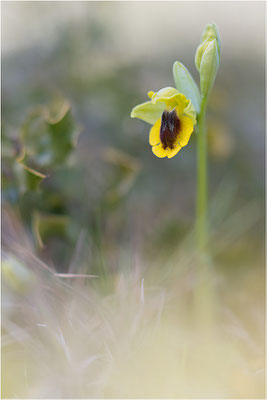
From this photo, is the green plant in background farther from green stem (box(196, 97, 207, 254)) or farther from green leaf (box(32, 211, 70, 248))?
green leaf (box(32, 211, 70, 248))

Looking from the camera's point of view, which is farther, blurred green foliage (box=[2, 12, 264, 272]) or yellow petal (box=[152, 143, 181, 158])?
blurred green foliage (box=[2, 12, 264, 272])

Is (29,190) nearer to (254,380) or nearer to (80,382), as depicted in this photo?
(80,382)

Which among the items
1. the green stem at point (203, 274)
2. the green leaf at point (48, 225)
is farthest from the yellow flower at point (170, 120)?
the green leaf at point (48, 225)

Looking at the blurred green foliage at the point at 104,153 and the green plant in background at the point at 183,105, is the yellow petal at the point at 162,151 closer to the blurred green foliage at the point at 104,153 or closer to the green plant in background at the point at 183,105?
the green plant in background at the point at 183,105

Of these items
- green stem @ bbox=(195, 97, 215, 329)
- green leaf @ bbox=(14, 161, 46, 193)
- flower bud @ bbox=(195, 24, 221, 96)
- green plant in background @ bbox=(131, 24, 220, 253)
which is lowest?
green stem @ bbox=(195, 97, 215, 329)

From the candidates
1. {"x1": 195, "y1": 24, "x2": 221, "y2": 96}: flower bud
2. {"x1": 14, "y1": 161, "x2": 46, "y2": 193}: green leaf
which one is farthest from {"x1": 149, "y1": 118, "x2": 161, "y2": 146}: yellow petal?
{"x1": 14, "y1": 161, "x2": 46, "y2": 193}: green leaf

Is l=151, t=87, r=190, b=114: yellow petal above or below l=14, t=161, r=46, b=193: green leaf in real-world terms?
above

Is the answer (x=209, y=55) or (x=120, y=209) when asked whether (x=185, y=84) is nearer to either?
(x=209, y=55)
